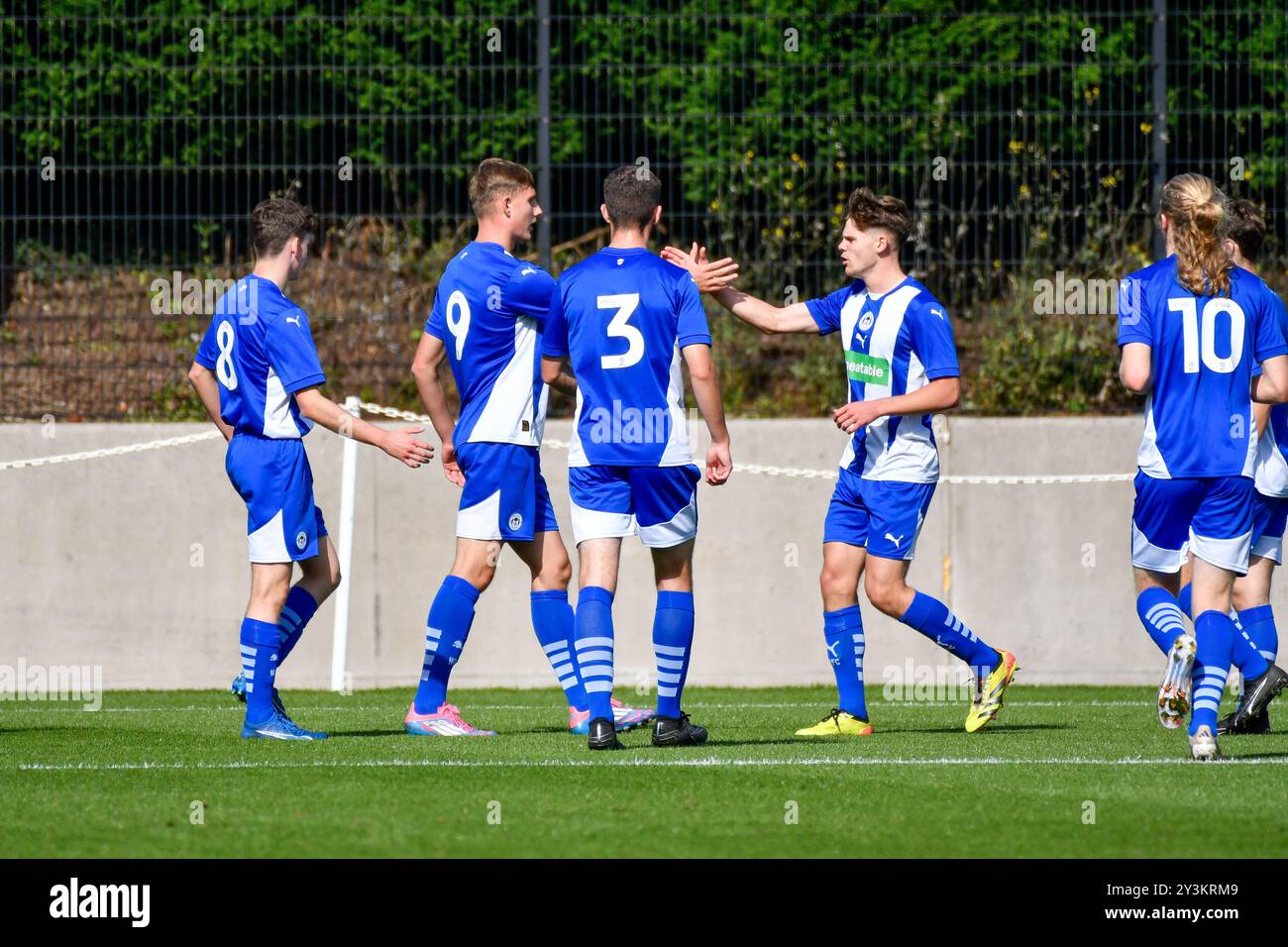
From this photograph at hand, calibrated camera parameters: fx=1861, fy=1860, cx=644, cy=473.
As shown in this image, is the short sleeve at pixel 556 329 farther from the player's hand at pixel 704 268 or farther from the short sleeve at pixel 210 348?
the short sleeve at pixel 210 348

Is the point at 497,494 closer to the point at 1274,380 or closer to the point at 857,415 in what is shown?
the point at 857,415

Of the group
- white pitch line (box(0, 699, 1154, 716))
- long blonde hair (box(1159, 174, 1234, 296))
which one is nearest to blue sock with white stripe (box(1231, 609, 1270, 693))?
long blonde hair (box(1159, 174, 1234, 296))

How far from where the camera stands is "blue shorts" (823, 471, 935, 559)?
7258 mm

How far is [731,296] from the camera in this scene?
737 cm

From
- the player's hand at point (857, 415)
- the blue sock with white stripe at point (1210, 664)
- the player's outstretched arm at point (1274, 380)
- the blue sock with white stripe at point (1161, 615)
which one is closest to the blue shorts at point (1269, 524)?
the blue sock with white stripe at point (1161, 615)

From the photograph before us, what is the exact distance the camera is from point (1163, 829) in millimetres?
4891

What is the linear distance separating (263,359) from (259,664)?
116 centimetres

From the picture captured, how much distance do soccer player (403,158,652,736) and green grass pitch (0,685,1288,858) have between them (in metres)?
0.43

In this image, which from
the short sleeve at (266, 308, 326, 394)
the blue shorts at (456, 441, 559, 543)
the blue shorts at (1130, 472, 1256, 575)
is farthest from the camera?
the blue shorts at (456, 441, 559, 543)

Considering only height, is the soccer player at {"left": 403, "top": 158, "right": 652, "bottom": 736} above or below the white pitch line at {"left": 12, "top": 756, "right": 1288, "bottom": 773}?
above

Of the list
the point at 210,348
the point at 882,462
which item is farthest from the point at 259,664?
the point at 882,462

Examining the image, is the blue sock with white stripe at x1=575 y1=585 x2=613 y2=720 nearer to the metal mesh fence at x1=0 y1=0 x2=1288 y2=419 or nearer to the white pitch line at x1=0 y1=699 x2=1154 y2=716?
the white pitch line at x1=0 y1=699 x2=1154 y2=716

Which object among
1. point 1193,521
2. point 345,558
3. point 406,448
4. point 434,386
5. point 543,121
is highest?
point 543,121

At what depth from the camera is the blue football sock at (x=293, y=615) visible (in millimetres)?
7191
